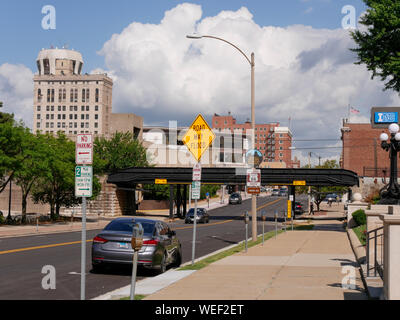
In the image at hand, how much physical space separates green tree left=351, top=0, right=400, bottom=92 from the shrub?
778 centimetres

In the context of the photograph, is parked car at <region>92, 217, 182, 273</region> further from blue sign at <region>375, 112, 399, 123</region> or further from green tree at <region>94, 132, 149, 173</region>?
green tree at <region>94, 132, 149, 173</region>

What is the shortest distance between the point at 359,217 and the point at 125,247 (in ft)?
73.4

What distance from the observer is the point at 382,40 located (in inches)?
1353

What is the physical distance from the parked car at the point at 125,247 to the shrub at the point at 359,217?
20424 mm

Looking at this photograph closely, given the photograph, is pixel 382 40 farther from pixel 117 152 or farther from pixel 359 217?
pixel 117 152

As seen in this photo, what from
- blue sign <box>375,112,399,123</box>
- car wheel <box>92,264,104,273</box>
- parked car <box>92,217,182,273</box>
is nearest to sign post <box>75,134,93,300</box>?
parked car <box>92,217,182,273</box>

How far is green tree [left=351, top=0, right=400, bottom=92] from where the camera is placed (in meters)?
32.9

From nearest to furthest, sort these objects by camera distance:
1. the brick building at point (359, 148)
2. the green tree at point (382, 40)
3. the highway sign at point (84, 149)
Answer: the highway sign at point (84, 149)
the green tree at point (382, 40)
the brick building at point (359, 148)

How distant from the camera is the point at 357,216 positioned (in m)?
35.0

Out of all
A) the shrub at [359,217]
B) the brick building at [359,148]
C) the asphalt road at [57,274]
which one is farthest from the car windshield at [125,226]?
the brick building at [359,148]

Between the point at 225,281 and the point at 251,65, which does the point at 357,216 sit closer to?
the point at 251,65

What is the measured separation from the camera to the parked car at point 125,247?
→ 15531 mm

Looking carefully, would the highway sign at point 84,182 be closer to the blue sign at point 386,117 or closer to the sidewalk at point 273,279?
the sidewalk at point 273,279
